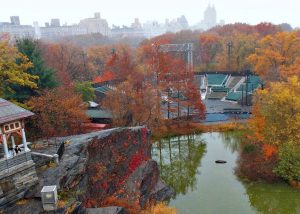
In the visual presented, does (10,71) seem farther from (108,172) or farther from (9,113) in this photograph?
(108,172)

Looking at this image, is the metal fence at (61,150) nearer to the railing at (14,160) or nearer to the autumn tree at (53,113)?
the railing at (14,160)

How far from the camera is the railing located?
13508 millimetres

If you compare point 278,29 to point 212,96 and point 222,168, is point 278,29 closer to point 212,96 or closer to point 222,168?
point 212,96

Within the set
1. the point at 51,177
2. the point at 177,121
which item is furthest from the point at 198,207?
the point at 177,121

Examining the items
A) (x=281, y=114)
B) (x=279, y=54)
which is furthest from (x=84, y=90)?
(x=279, y=54)

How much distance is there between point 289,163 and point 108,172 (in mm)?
13507

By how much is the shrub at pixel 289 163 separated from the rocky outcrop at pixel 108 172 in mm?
8754

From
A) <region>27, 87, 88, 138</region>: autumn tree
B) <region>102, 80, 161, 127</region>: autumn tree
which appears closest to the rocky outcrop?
<region>27, 87, 88, 138</region>: autumn tree

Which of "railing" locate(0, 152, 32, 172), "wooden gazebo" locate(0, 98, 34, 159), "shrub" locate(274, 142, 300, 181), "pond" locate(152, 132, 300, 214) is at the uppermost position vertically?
"wooden gazebo" locate(0, 98, 34, 159)

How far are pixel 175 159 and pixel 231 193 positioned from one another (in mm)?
7268

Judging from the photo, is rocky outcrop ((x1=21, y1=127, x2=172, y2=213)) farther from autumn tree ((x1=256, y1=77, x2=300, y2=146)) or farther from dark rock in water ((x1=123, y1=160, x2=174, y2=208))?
autumn tree ((x1=256, y1=77, x2=300, y2=146))

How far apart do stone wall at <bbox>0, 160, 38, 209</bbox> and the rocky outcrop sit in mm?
446

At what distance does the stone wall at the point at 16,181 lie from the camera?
13163 millimetres

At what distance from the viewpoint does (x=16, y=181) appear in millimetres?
13758
